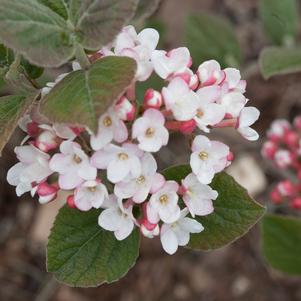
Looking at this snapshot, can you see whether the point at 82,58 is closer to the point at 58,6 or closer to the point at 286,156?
the point at 58,6

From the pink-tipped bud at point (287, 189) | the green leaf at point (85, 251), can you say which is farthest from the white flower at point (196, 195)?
the pink-tipped bud at point (287, 189)

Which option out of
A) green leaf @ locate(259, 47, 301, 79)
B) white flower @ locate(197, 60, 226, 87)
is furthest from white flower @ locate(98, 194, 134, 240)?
green leaf @ locate(259, 47, 301, 79)

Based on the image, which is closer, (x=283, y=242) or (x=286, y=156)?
(x=283, y=242)

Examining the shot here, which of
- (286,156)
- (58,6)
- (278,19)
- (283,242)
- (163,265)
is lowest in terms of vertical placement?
(163,265)

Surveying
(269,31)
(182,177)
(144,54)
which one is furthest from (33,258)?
(144,54)

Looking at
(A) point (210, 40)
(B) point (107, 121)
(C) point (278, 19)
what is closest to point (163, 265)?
(A) point (210, 40)
